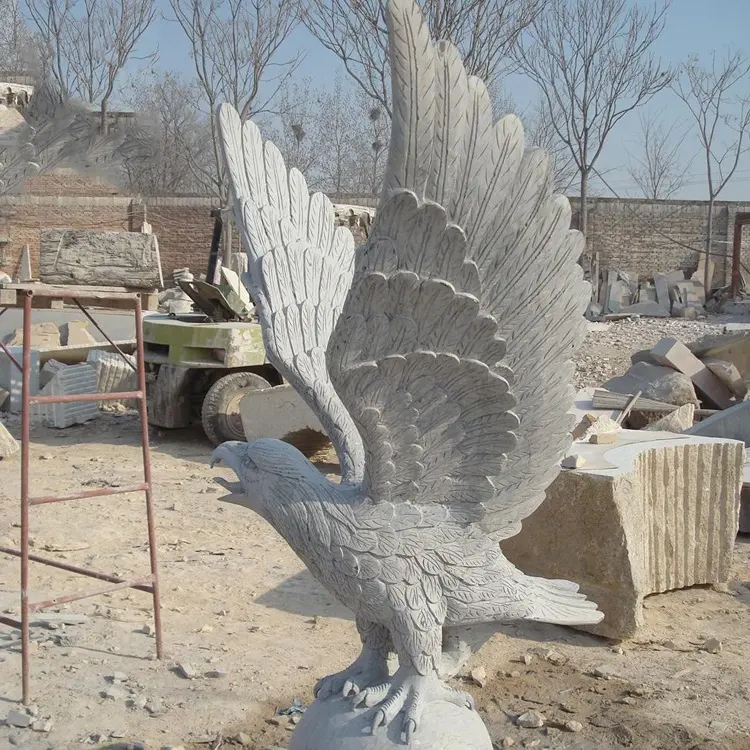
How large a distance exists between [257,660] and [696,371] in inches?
237

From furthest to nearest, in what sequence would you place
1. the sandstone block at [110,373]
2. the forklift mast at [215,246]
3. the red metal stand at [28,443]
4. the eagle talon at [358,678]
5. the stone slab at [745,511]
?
the forklift mast at [215,246] → the sandstone block at [110,373] → the stone slab at [745,511] → the red metal stand at [28,443] → the eagle talon at [358,678]

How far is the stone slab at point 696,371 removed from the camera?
27.9 ft

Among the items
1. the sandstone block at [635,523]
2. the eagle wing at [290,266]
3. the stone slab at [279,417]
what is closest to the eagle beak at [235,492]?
the eagle wing at [290,266]

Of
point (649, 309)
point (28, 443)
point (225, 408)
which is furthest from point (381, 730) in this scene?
point (649, 309)

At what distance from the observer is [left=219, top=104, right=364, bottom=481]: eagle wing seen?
8.40 feet

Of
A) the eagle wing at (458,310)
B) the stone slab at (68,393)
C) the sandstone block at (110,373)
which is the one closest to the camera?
the eagle wing at (458,310)

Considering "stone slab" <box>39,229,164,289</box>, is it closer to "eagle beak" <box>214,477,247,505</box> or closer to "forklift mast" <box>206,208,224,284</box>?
"forklift mast" <box>206,208,224,284</box>

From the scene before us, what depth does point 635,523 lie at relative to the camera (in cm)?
432

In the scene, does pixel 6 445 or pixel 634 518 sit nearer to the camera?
pixel 634 518

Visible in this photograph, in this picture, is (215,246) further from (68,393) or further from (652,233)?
(652,233)

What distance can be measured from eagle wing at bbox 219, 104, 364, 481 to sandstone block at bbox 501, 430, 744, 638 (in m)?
1.92

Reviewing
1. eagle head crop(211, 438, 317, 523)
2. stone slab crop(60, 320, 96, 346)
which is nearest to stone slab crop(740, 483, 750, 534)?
eagle head crop(211, 438, 317, 523)

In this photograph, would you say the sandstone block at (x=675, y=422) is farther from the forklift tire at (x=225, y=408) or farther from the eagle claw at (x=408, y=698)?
the eagle claw at (x=408, y=698)

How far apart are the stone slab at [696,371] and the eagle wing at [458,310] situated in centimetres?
645
